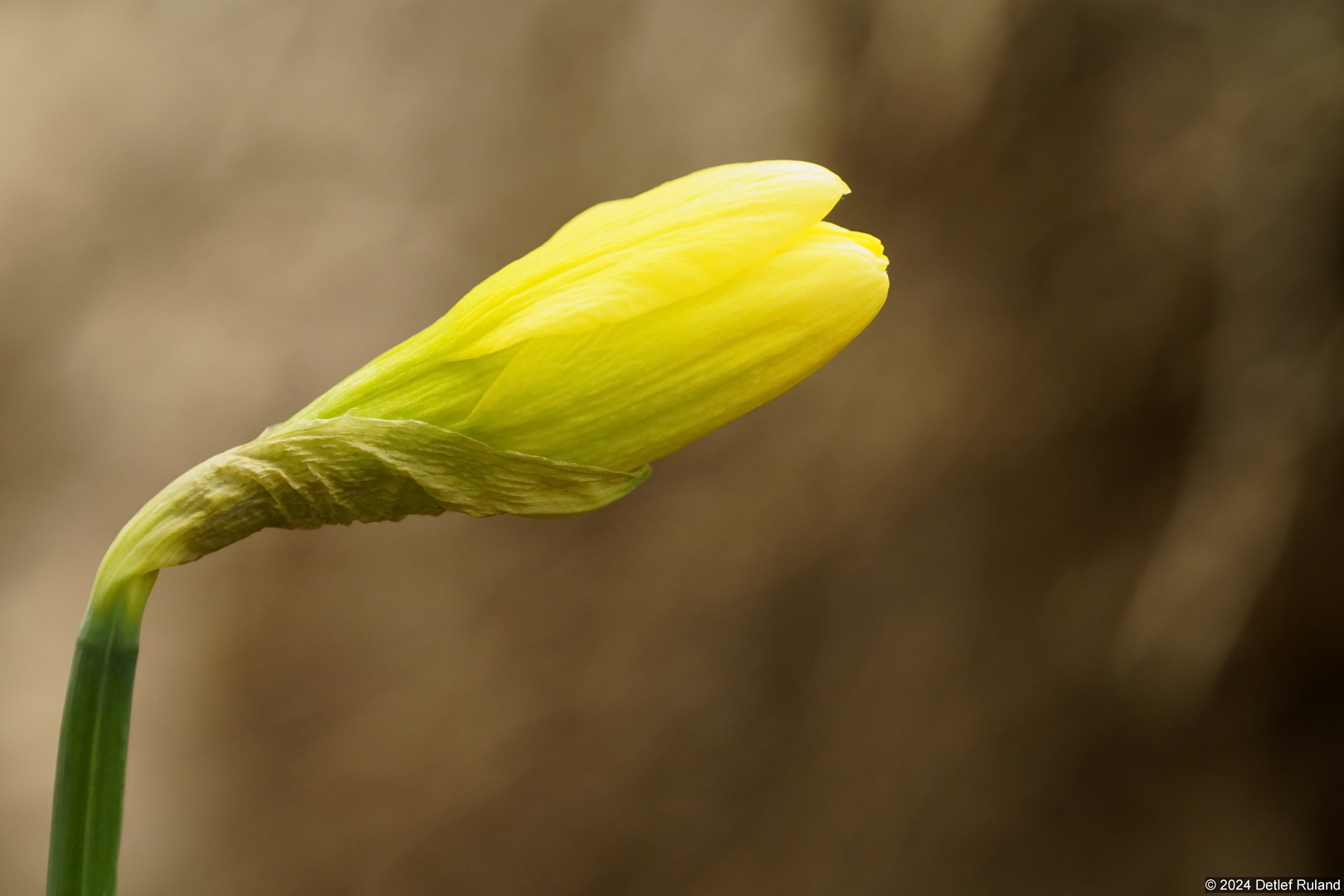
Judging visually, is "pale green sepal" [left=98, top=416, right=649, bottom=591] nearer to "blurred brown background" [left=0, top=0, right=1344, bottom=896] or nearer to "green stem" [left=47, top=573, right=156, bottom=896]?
"green stem" [left=47, top=573, right=156, bottom=896]

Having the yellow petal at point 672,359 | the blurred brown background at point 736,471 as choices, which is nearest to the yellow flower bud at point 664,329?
the yellow petal at point 672,359

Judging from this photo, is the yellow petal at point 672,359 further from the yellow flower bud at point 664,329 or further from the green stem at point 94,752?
the green stem at point 94,752

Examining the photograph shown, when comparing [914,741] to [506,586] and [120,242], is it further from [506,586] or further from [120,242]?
[120,242]

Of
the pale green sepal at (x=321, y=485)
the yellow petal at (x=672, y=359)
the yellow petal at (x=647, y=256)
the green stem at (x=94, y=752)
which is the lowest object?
the green stem at (x=94, y=752)

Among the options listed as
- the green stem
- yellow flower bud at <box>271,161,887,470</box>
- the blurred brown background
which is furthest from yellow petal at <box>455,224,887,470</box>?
the blurred brown background

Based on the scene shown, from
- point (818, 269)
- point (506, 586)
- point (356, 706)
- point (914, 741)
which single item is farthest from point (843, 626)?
point (818, 269)

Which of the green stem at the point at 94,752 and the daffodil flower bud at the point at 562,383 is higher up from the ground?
the daffodil flower bud at the point at 562,383

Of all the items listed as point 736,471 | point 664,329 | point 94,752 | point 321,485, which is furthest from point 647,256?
point 736,471
